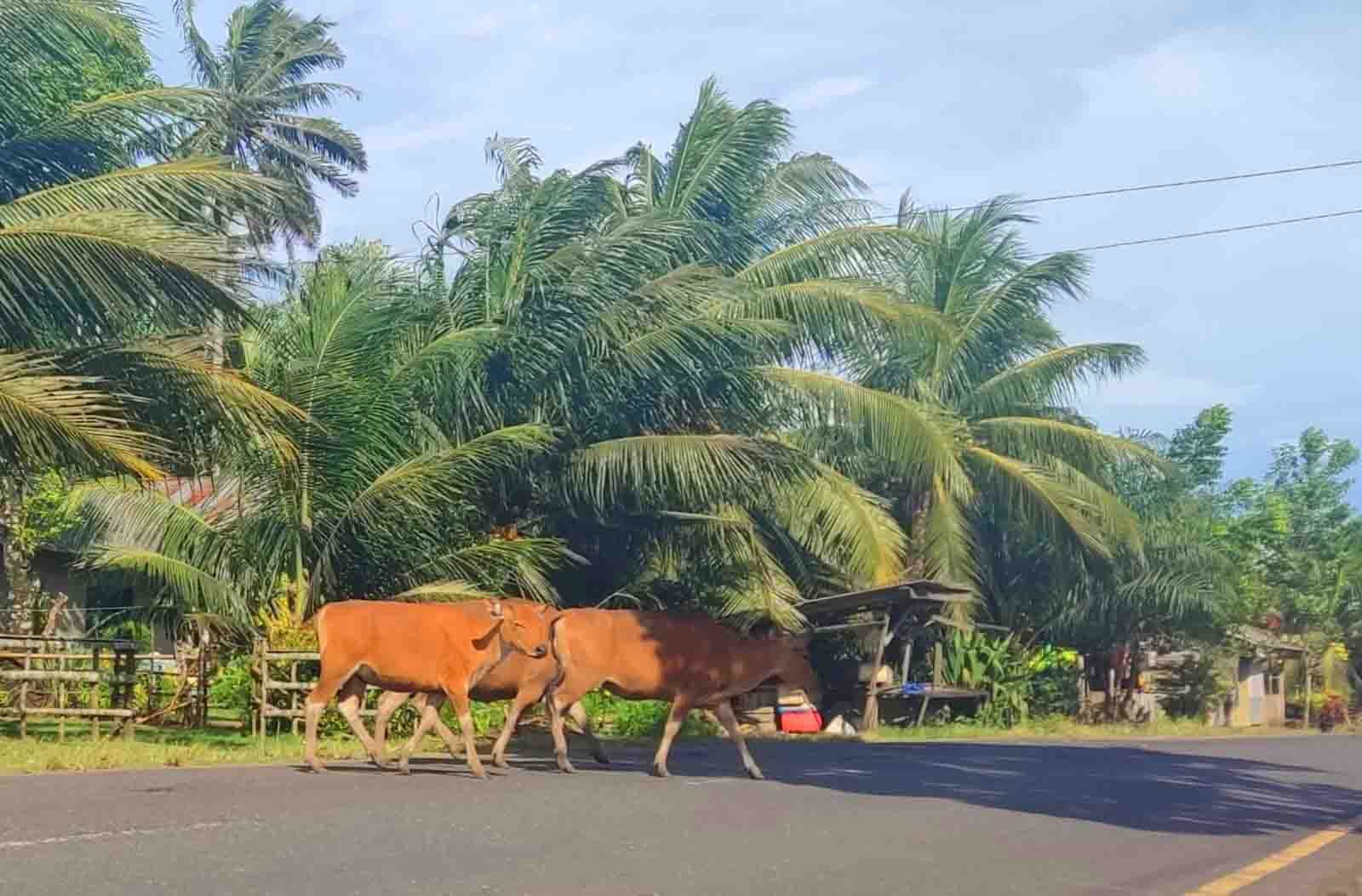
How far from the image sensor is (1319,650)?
152ft

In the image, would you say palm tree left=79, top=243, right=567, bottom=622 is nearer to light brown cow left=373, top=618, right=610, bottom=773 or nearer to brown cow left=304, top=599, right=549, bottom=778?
light brown cow left=373, top=618, right=610, bottom=773

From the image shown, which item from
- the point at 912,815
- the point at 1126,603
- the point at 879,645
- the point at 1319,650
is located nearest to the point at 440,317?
the point at 879,645

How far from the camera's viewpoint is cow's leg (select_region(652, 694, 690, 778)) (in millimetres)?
14861

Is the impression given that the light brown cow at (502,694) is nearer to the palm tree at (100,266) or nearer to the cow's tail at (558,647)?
the cow's tail at (558,647)

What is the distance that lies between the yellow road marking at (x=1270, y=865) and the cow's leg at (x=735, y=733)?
4.51m

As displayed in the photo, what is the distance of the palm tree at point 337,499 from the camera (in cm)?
1878

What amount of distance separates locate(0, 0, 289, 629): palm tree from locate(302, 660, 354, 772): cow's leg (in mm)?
2187

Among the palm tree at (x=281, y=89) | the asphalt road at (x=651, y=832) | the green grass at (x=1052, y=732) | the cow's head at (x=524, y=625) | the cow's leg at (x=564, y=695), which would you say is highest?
the palm tree at (x=281, y=89)

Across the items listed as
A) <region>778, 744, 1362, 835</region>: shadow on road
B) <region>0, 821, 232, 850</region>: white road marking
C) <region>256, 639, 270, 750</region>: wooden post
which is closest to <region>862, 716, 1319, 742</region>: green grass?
<region>778, 744, 1362, 835</region>: shadow on road

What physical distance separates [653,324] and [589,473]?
2.05 m

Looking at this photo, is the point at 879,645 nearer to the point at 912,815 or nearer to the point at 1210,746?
the point at 1210,746

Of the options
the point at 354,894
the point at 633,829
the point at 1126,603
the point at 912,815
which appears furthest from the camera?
the point at 1126,603

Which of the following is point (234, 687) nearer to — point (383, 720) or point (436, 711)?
point (436, 711)

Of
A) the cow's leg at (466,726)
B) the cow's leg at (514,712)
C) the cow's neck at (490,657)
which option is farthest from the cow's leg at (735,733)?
the cow's leg at (466,726)
